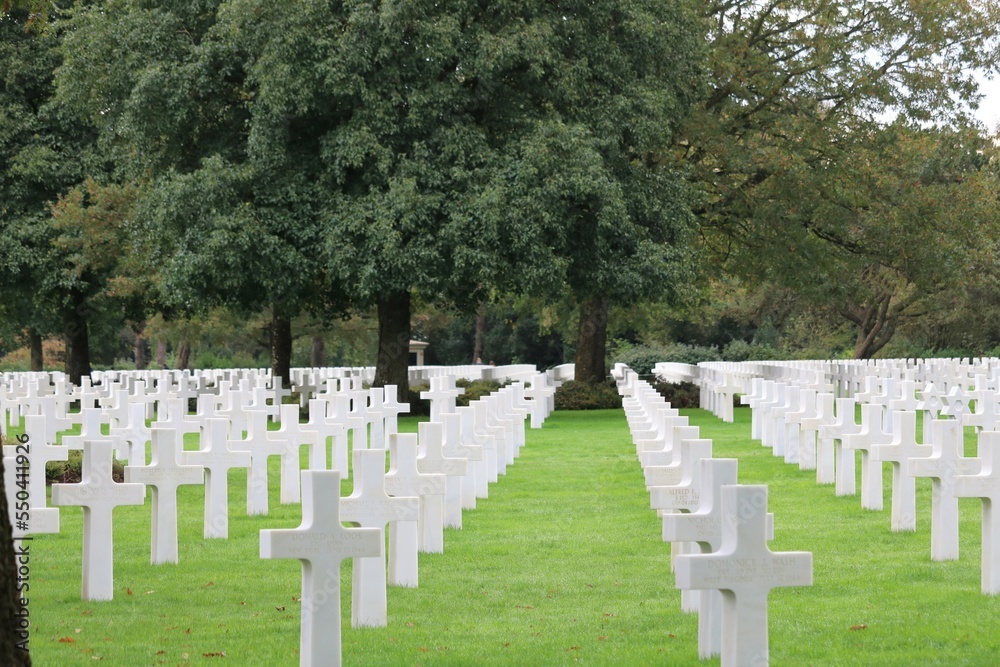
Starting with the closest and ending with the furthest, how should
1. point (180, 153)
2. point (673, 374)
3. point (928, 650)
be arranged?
point (928, 650)
point (180, 153)
point (673, 374)

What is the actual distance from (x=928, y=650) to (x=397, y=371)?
22.3 metres

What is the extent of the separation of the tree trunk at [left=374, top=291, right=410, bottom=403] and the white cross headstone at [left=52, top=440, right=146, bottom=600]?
19953 mm

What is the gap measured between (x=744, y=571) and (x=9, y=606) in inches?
104

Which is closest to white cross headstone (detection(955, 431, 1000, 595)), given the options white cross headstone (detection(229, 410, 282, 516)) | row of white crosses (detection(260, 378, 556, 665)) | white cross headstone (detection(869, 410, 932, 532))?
white cross headstone (detection(869, 410, 932, 532))

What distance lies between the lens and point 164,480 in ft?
28.8

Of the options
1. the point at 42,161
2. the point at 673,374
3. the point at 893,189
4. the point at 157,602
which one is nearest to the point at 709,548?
the point at 157,602

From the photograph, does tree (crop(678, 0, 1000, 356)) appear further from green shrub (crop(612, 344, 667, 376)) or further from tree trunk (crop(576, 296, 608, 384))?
green shrub (crop(612, 344, 667, 376))

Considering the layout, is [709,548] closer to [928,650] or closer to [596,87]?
[928,650]

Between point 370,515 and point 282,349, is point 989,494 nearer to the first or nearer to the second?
point 370,515

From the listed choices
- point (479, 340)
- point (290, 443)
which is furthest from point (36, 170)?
point (479, 340)

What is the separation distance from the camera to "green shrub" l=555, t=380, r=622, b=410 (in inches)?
1262

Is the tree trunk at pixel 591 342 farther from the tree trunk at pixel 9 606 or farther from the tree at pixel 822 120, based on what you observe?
the tree trunk at pixel 9 606

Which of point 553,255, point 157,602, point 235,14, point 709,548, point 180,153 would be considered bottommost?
point 157,602

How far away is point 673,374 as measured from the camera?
1646 inches
